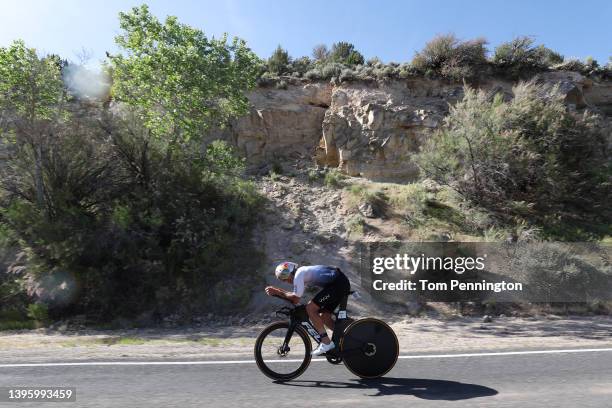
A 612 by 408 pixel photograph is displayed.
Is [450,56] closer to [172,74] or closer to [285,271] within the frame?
[172,74]

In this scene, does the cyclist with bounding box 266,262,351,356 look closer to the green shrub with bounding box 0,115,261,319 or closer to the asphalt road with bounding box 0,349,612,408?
the asphalt road with bounding box 0,349,612,408

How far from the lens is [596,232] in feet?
54.2

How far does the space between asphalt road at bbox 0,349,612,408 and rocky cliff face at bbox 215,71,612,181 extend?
14615mm

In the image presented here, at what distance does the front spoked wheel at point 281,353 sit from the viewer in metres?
6.00

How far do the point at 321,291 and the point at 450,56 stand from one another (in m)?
20.9

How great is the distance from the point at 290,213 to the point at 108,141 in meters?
6.62

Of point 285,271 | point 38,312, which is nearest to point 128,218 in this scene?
point 38,312

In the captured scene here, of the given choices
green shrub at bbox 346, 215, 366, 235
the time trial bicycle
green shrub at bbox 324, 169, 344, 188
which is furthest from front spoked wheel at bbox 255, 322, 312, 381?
green shrub at bbox 324, 169, 344, 188

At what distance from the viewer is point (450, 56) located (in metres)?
23.7

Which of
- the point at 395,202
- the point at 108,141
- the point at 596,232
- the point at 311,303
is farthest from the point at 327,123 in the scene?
the point at 311,303

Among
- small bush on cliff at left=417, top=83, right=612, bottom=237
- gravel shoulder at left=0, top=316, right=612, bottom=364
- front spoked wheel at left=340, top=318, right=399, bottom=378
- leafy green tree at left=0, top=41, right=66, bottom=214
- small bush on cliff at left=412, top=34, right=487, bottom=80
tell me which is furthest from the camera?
small bush on cliff at left=412, top=34, right=487, bottom=80

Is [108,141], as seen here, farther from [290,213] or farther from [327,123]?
Result: [327,123]

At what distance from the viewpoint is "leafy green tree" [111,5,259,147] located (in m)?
14.2

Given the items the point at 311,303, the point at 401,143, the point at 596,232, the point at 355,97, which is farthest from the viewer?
the point at 355,97
